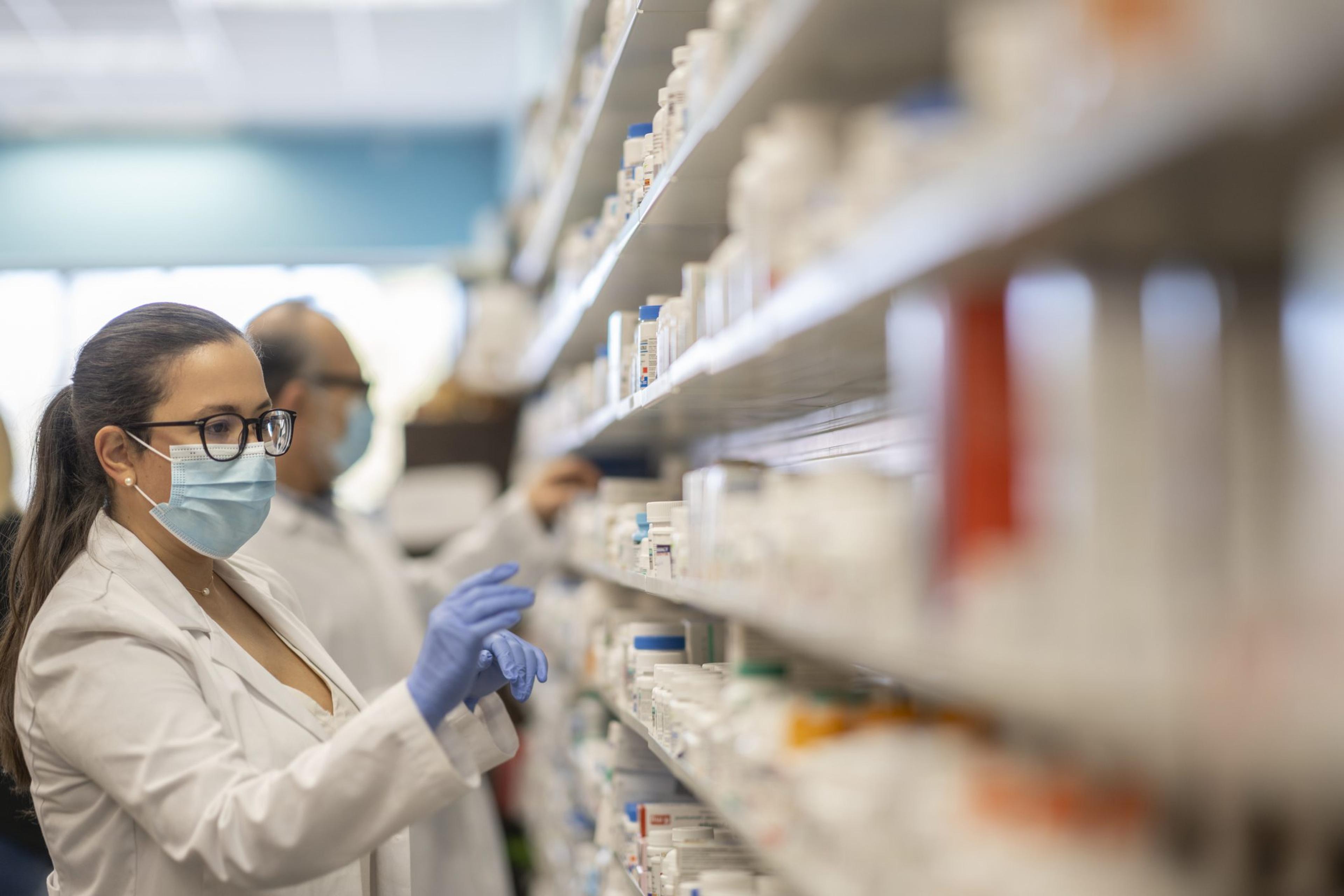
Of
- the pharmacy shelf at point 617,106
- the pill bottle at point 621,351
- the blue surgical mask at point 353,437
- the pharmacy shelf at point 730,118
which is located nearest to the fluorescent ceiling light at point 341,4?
the pharmacy shelf at point 617,106

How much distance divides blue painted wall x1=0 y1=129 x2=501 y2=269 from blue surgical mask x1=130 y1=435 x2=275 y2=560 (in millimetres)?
7421

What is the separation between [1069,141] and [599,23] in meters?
2.68

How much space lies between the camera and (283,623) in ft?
7.53

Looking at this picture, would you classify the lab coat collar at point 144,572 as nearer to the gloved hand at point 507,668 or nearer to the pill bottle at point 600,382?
the gloved hand at point 507,668

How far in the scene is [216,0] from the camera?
671cm

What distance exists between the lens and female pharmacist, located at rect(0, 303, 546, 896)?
1.65m

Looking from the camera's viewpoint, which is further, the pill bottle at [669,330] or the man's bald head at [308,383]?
the man's bald head at [308,383]

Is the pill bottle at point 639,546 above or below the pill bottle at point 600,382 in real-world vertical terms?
below

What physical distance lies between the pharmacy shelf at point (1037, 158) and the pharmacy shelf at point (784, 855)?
49 cm

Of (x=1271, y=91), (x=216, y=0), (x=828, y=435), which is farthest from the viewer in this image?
(x=216, y=0)

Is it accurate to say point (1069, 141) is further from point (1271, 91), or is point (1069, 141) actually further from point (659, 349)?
point (659, 349)

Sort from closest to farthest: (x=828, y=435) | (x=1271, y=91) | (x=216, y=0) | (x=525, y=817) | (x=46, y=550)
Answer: (x=1271, y=91) < (x=46, y=550) < (x=828, y=435) < (x=525, y=817) < (x=216, y=0)

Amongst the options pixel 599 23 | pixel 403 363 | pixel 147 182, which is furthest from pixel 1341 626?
pixel 147 182

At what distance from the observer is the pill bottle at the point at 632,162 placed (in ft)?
7.24
